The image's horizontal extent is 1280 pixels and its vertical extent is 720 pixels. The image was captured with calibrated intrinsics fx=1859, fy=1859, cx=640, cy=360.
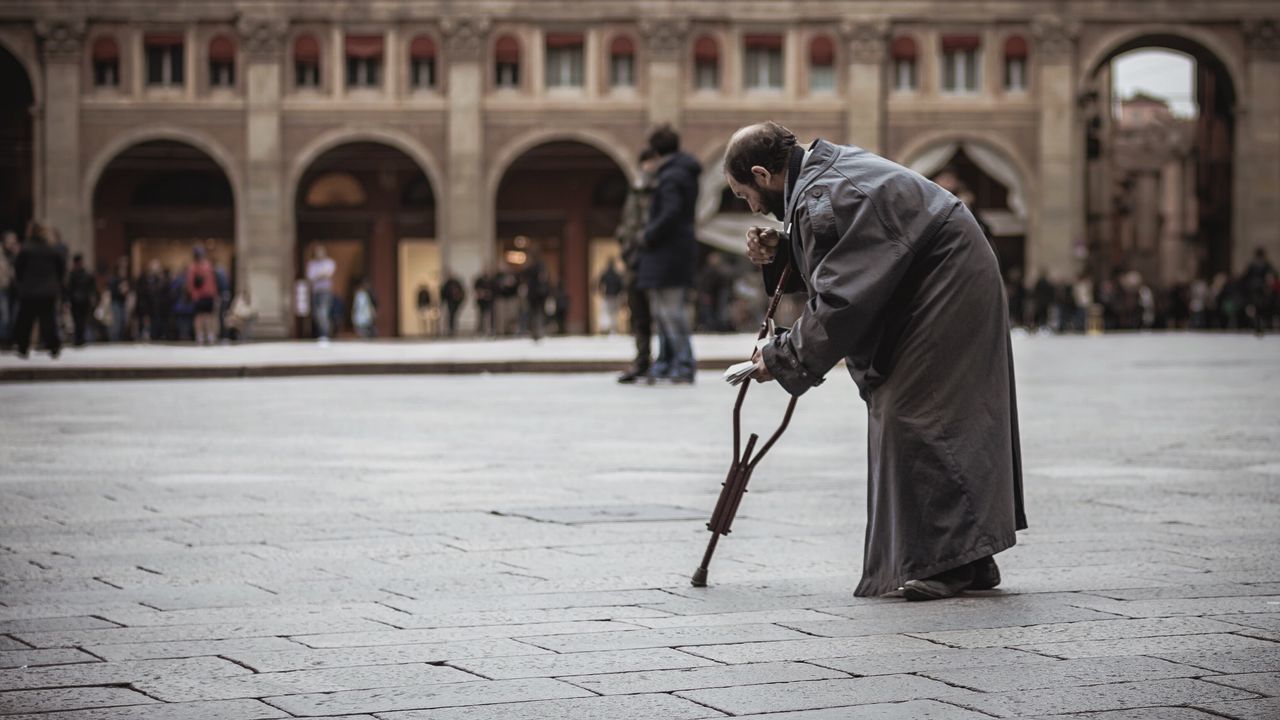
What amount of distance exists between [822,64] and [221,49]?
14583 mm

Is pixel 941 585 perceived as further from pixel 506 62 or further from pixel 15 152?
pixel 15 152

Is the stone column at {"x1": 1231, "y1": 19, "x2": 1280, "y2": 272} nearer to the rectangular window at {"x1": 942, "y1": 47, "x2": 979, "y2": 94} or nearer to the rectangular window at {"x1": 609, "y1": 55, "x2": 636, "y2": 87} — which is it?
the rectangular window at {"x1": 942, "y1": 47, "x2": 979, "y2": 94}

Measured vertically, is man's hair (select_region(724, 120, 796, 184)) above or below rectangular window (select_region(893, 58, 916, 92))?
below

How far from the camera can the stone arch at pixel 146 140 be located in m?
43.8

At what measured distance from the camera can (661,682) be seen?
169 inches

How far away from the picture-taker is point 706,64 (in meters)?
45.9

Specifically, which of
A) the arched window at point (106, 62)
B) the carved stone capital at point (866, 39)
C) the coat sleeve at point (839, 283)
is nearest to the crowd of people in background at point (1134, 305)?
the carved stone capital at point (866, 39)

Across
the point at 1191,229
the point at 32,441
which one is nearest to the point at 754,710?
the point at 32,441

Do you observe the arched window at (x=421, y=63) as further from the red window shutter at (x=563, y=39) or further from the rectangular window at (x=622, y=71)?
the rectangular window at (x=622, y=71)

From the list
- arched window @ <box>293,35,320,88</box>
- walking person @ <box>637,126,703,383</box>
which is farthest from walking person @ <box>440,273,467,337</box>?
walking person @ <box>637,126,703,383</box>

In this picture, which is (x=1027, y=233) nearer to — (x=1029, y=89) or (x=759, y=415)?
(x=1029, y=89)

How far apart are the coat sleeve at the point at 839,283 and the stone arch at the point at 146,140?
4010 cm

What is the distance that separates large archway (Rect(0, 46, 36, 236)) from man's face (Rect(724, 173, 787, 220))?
43826 millimetres

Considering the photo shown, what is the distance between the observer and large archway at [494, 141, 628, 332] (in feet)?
156
